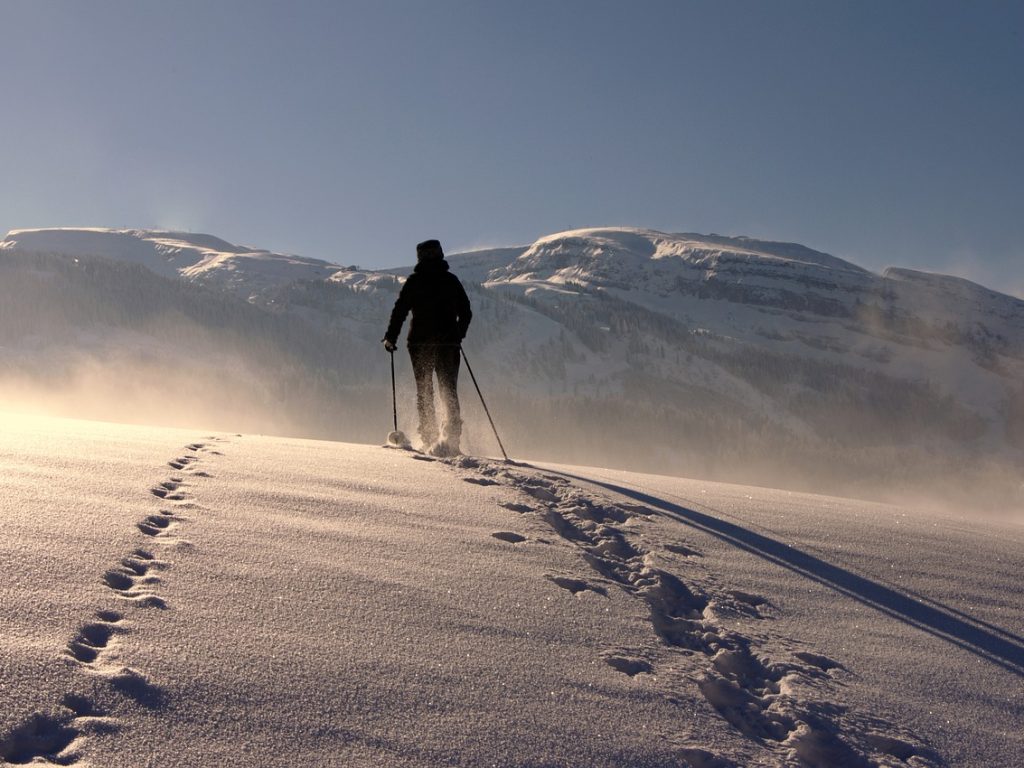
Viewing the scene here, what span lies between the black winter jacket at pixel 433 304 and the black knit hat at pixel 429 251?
0.06 m

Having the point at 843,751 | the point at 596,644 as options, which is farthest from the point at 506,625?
the point at 843,751

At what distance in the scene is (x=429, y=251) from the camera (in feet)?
33.7

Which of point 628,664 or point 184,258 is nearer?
point 628,664

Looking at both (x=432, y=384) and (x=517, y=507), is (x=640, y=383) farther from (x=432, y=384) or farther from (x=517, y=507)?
(x=517, y=507)

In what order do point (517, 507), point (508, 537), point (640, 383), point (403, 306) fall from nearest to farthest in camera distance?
point (508, 537), point (517, 507), point (403, 306), point (640, 383)

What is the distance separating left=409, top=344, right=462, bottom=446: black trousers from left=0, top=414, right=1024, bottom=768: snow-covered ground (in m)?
4.12

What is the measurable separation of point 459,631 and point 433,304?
7.43 metres

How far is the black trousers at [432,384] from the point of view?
9.91 meters

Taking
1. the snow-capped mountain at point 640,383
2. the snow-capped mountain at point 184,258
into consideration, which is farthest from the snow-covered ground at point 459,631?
the snow-capped mountain at point 184,258

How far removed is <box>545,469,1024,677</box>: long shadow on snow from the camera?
379cm

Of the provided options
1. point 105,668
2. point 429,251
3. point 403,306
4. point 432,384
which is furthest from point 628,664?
point 429,251

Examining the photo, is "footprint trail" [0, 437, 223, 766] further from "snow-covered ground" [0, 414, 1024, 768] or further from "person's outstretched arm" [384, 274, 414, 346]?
"person's outstretched arm" [384, 274, 414, 346]

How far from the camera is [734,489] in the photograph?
27.2 feet

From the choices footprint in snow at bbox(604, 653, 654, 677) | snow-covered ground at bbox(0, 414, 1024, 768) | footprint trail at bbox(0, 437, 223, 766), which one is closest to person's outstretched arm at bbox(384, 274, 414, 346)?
snow-covered ground at bbox(0, 414, 1024, 768)
